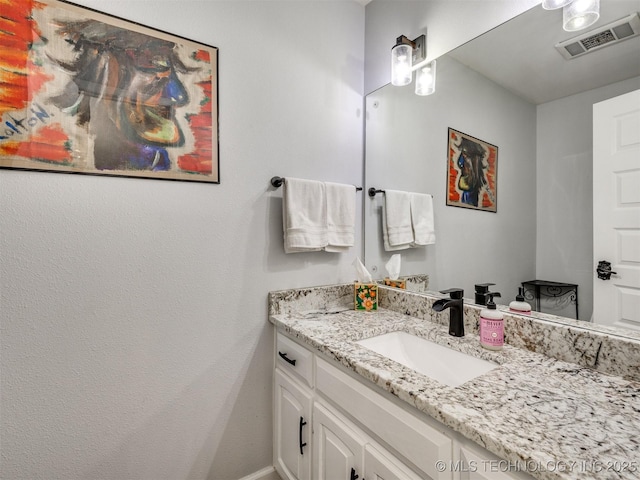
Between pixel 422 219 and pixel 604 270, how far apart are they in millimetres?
699

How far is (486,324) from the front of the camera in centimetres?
101

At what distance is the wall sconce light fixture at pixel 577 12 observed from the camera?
3.01ft

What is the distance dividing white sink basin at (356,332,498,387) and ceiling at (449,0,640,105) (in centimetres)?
89

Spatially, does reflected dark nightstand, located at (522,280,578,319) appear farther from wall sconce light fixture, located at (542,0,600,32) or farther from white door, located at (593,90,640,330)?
wall sconce light fixture, located at (542,0,600,32)

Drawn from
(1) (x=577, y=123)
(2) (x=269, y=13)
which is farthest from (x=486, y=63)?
(2) (x=269, y=13)

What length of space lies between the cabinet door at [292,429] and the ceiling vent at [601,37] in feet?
4.69

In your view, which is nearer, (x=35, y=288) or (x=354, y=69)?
(x=35, y=288)

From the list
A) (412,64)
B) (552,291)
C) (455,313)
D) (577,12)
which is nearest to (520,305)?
(552,291)

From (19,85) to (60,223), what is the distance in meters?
0.44

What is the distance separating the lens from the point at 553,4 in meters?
A: 1.00

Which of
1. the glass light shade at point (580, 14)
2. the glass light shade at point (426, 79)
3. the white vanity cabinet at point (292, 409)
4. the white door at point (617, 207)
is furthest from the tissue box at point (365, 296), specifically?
A: the glass light shade at point (580, 14)

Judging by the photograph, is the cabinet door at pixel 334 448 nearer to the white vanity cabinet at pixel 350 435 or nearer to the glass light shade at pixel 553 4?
the white vanity cabinet at pixel 350 435

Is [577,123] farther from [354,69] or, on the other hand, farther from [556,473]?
[354,69]

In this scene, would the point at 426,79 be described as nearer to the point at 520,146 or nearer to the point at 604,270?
the point at 520,146
